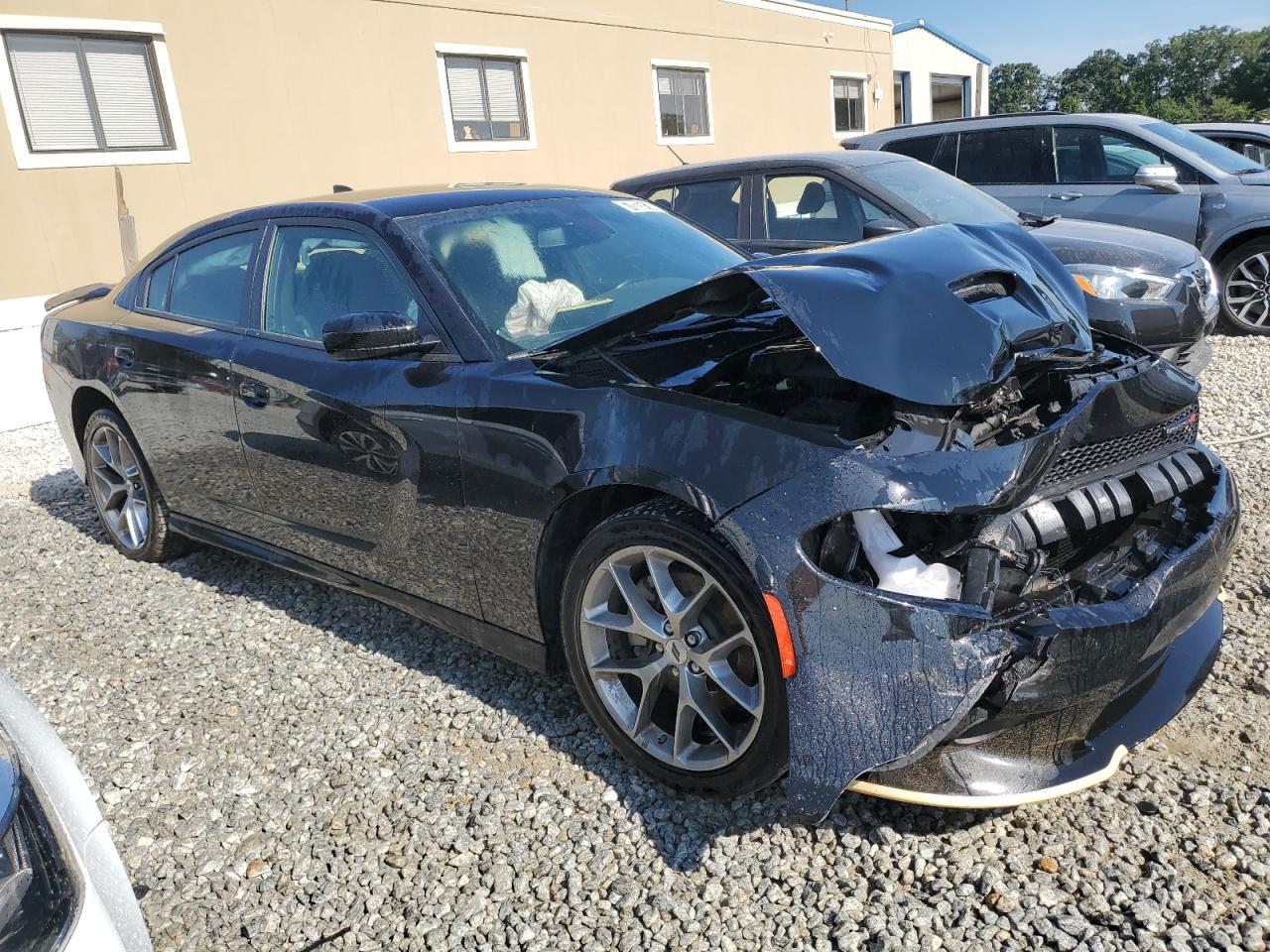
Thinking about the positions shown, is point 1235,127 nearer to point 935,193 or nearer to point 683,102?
point 935,193

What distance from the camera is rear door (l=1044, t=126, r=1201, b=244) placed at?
25.3ft

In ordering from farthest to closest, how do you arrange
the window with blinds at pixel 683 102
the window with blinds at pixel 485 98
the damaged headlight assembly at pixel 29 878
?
the window with blinds at pixel 683 102, the window with blinds at pixel 485 98, the damaged headlight assembly at pixel 29 878

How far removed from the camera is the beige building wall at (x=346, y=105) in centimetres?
1083

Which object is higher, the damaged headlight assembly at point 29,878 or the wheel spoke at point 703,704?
the damaged headlight assembly at point 29,878

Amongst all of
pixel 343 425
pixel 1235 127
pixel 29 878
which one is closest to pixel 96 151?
pixel 343 425

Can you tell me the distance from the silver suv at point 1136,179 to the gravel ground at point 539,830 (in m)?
4.92

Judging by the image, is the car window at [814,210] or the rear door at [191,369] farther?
the car window at [814,210]

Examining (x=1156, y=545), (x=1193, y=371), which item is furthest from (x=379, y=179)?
(x=1156, y=545)

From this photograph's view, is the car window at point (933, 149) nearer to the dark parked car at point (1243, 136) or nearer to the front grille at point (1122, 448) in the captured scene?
the dark parked car at point (1243, 136)

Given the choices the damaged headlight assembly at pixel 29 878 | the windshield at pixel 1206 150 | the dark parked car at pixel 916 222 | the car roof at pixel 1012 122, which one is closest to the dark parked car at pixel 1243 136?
the windshield at pixel 1206 150

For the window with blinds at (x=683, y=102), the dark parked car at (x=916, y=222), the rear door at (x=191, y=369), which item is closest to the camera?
the rear door at (x=191, y=369)

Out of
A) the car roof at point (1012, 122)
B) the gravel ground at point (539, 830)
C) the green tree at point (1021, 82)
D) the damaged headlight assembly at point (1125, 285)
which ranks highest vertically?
the green tree at point (1021, 82)

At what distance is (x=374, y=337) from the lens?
9.49ft

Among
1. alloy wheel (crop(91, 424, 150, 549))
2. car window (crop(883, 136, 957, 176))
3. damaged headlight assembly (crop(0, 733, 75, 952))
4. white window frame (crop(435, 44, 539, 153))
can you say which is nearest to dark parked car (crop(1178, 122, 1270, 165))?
car window (crop(883, 136, 957, 176))
